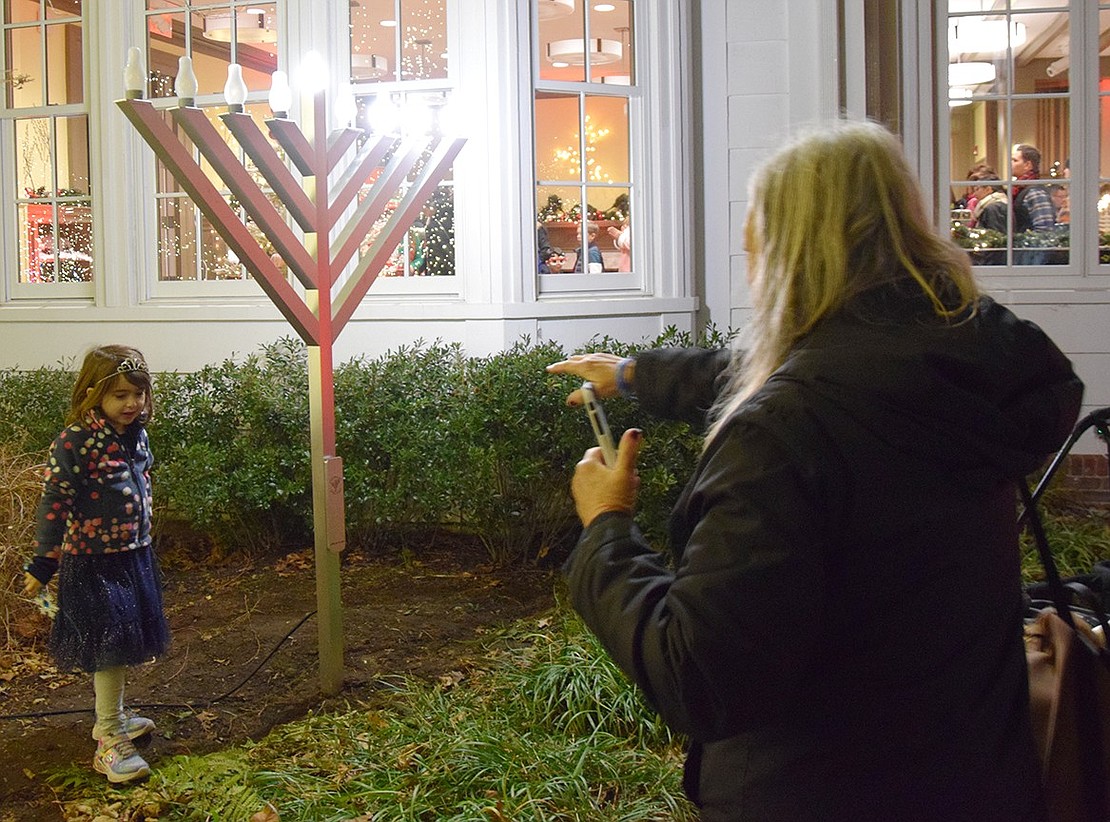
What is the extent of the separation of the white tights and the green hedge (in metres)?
2.41

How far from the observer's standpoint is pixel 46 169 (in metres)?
9.16

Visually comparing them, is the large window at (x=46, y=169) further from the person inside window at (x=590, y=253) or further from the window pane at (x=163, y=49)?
the person inside window at (x=590, y=253)

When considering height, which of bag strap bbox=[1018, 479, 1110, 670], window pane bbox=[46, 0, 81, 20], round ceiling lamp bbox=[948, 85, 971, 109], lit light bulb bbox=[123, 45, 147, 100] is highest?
window pane bbox=[46, 0, 81, 20]

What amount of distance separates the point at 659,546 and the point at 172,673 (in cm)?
242

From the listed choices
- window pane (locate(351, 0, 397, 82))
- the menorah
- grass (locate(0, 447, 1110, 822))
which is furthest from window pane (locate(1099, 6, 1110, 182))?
grass (locate(0, 447, 1110, 822))

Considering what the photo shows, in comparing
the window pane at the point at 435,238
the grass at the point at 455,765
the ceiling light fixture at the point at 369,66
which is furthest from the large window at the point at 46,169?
the grass at the point at 455,765

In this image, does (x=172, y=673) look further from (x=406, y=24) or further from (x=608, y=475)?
(x=406, y=24)

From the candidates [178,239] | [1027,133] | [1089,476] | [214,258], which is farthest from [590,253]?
[1089,476]

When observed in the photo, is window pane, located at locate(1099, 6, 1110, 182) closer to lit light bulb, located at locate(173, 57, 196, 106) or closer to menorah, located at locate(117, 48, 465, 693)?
menorah, located at locate(117, 48, 465, 693)

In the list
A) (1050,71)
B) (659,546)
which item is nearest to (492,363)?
(659,546)

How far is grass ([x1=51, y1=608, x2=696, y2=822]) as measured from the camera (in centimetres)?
380

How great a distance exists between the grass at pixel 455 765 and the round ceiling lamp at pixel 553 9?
460 centimetres

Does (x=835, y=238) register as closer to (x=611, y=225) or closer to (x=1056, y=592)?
(x=1056, y=592)

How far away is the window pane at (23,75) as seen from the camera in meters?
9.23
